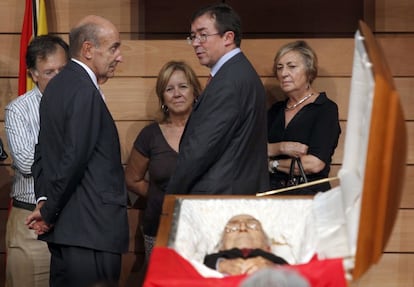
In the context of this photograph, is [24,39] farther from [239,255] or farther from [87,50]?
[239,255]

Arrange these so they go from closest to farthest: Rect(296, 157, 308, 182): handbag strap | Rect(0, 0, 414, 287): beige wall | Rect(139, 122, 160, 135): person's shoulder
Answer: Rect(296, 157, 308, 182): handbag strap → Rect(139, 122, 160, 135): person's shoulder → Rect(0, 0, 414, 287): beige wall

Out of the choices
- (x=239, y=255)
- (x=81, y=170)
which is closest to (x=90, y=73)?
(x=81, y=170)

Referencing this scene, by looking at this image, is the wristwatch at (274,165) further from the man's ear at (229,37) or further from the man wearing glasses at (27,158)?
the man wearing glasses at (27,158)

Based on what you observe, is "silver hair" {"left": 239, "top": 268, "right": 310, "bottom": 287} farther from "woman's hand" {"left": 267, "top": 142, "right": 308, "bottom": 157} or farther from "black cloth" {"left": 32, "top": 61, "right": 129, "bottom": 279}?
"woman's hand" {"left": 267, "top": 142, "right": 308, "bottom": 157}

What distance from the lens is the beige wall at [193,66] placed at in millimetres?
5277

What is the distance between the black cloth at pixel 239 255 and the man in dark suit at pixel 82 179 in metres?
0.77

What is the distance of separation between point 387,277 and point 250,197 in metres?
1.97

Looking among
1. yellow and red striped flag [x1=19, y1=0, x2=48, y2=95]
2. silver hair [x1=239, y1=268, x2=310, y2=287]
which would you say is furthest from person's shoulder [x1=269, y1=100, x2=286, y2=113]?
silver hair [x1=239, y1=268, x2=310, y2=287]

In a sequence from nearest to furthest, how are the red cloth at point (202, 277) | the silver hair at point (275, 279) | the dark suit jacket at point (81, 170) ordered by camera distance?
the silver hair at point (275, 279)
the red cloth at point (202, 277)
the dark suit jacket at point (81, 170)

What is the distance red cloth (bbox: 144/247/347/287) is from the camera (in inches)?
113

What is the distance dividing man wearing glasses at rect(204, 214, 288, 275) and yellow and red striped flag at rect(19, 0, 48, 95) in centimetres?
201

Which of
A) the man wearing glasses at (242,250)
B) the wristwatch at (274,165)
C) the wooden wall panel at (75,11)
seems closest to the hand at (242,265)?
the man wearing glasses at (242,250)

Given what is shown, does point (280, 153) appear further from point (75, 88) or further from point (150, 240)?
point (75, 88)

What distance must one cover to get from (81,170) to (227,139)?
620 millimetres
